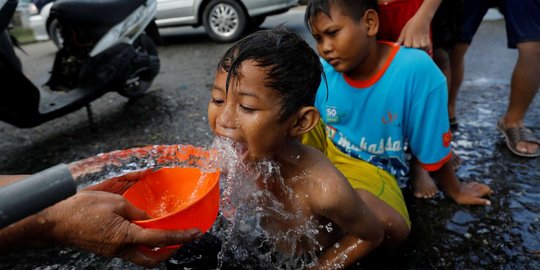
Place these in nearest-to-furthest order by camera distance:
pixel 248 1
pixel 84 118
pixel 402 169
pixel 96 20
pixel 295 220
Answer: pixel 295 220 < pixel 402 169 < pixel 96 20 < pixel 84 118 < pixel 248 1

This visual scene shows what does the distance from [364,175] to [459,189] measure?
616 millimetres

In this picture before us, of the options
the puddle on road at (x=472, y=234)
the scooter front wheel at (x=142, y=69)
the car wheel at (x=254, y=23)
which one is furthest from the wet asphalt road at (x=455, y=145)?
the car wheel at (x=254, y=23)

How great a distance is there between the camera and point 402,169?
7.24ft

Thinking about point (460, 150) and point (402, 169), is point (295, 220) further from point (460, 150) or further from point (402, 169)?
point (460, 150)

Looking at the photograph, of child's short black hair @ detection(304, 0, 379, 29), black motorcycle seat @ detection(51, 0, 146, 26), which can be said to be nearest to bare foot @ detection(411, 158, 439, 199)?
child's short black hair @ detection(304, 0, 379, 29)

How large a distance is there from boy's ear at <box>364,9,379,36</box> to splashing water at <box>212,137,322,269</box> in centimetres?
90

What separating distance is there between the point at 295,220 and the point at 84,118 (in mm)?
3048

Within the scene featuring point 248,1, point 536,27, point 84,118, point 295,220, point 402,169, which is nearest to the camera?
point 295,220

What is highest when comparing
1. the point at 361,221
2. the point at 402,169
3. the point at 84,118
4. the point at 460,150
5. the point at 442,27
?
the point at 442,27

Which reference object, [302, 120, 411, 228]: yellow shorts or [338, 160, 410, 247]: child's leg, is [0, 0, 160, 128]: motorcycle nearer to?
[302, 120, 411, 228]: yellow shorts

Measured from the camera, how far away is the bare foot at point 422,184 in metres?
2.29

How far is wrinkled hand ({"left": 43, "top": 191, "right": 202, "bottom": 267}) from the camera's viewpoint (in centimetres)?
127

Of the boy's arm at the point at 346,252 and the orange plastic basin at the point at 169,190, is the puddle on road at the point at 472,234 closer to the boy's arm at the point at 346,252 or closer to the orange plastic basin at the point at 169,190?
the boy's arm at the point at 346,252

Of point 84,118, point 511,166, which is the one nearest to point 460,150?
point 511,166
